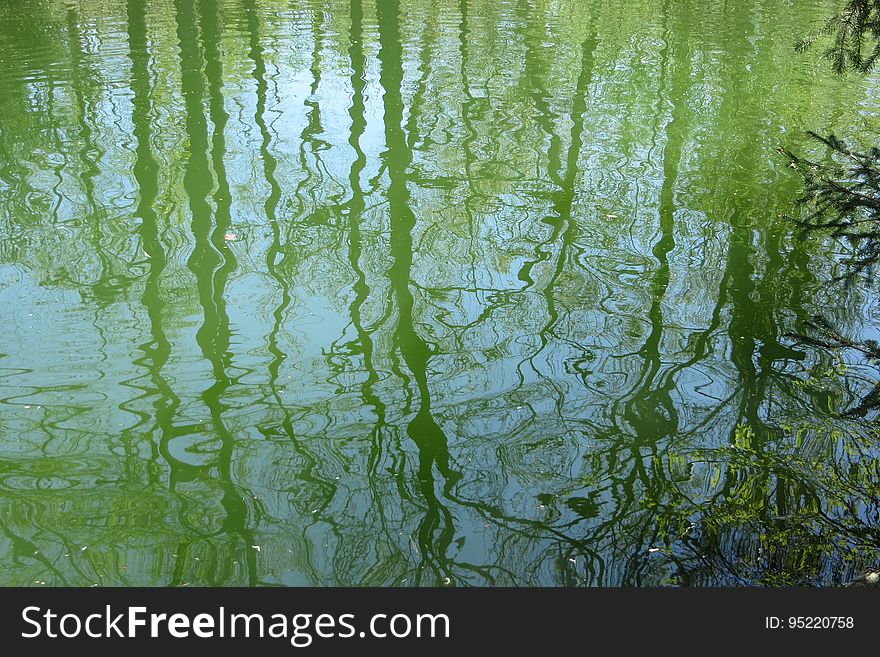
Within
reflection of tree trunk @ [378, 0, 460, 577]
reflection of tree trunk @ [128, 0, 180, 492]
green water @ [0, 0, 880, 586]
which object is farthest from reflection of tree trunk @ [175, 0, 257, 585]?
reflection of tree trunk @ [378, 0, 460, 577]

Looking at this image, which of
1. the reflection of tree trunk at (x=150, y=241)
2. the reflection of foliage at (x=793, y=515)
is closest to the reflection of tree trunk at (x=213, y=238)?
the reflection of tree trunk at (x=150, y=241)

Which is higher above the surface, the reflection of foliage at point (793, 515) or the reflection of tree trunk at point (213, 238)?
the reflection of tree trunk at point (213, 238)

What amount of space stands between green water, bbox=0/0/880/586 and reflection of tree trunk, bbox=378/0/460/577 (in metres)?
0.03

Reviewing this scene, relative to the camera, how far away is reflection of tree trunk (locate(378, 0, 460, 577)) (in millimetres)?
4031

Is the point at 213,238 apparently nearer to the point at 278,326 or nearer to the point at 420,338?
the point at 278,326

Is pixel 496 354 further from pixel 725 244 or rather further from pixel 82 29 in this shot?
pixel 82 29

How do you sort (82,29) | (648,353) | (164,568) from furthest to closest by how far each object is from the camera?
(82,29) → (648,353) → (164,568)

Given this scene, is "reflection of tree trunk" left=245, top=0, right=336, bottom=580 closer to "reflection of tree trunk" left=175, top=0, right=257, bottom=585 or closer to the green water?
the green water

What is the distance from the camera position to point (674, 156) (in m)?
9.16

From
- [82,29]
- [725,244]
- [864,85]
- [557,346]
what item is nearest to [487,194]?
[725,244]

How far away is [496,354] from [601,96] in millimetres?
6927

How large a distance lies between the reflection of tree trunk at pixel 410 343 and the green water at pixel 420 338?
0.09ft

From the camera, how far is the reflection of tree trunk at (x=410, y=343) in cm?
403

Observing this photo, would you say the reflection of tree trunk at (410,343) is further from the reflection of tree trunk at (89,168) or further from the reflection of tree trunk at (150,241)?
the reflection of tree trunk at (89,168)
